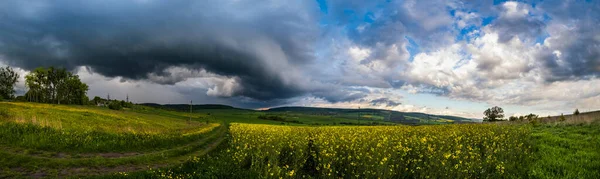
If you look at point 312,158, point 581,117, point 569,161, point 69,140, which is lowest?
point 312,158

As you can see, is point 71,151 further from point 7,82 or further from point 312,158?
point 7,82

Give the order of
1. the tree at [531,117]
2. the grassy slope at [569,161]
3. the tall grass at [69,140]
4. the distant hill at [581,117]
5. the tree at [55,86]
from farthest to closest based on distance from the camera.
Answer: the tree at [55,86], the tree at [531,117], the distant hill at [581,117], the tall grass at [69,140], the grassy slope at [569,161]

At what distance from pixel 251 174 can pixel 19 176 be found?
917 cm

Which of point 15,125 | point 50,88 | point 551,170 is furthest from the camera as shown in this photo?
point 50,88

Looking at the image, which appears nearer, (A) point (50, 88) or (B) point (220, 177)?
(B) point (220, 177)

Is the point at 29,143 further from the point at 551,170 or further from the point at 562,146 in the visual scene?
the point at 562,146

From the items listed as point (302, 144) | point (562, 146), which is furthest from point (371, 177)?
point (562, 146)

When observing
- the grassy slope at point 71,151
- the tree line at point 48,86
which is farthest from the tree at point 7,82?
the grassy slope at point 71,151

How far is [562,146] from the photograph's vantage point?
595 inches

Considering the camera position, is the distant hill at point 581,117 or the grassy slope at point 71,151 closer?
the grassy slope at point 71,151

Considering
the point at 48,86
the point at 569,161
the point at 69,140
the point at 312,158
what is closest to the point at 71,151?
the point at 69,140

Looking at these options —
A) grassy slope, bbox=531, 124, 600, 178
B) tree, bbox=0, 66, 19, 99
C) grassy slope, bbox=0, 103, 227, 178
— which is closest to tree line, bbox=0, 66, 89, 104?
tree, bbox=0, 66, 19, 99

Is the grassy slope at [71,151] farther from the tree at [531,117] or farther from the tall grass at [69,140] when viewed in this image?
the tree at [531,117]

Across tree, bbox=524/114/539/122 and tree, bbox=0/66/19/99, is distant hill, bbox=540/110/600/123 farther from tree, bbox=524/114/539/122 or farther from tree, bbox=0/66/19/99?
tree, bbox=0/66/19/99
